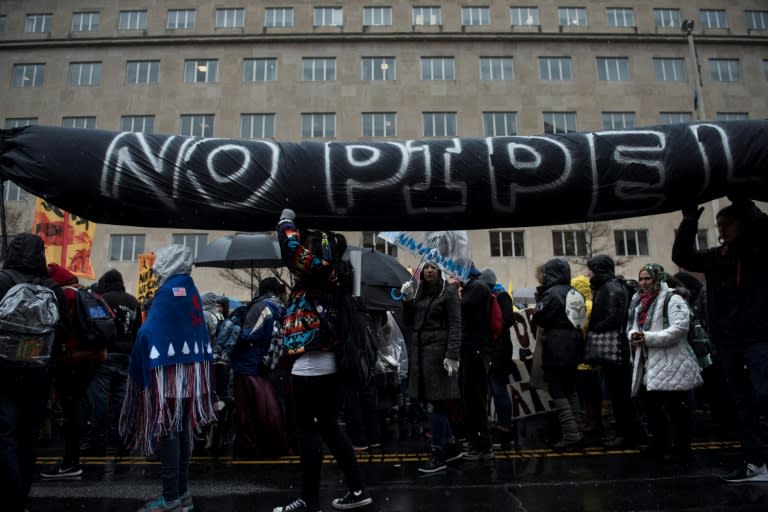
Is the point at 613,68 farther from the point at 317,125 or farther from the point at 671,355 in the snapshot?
the point at 671,355

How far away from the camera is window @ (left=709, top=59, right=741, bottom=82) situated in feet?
105

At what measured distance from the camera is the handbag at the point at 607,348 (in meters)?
5.79

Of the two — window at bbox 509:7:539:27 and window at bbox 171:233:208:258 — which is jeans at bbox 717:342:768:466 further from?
window at bbox 509:7:539:27

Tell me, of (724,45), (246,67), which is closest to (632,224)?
(724,45)

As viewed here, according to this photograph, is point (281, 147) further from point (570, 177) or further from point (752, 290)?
point (752, 290)

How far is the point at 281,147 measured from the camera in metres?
3.90

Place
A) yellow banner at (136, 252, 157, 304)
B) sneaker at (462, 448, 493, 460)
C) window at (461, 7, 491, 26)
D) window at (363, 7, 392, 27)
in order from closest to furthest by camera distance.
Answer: sneaker at (462, 448, 493, 460)
yellow banner at (136, 252, 157, 304)
window at (363, 7, 392, 27)
window at (461, 7, 491, 26)

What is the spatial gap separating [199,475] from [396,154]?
3.56 m

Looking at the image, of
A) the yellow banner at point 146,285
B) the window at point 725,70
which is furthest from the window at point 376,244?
the window at point 725,70

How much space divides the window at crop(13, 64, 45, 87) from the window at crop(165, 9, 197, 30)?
7.92 meters

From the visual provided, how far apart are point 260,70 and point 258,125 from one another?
353 centimetres

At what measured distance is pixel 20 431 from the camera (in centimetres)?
351

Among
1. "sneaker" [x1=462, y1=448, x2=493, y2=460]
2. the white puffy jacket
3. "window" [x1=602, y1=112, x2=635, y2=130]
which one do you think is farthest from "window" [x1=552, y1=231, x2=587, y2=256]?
"sneaker" [x1=462, y1=448, x2=493, y2=460]

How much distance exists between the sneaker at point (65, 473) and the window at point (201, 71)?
96.5 feet
